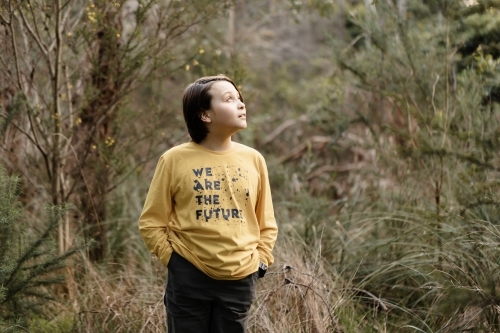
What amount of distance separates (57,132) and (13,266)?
143cm

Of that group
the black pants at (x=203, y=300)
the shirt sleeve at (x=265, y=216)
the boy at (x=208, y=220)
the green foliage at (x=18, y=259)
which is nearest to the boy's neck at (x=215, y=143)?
the boy at (x=208, y=220)

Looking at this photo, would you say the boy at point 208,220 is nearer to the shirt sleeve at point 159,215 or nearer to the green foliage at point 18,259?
the shirt sleeve at point 159,215

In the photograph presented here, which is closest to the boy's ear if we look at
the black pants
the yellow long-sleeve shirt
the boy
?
the boy

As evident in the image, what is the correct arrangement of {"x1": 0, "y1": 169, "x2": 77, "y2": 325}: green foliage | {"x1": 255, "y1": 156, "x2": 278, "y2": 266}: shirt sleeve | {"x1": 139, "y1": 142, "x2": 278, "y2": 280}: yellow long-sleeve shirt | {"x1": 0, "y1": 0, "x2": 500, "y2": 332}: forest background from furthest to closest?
{"x1": 0, "y1": 0, "x2": 500, "y2": 332}: forest background, {"x1": 0, "y1": 169, "x2": 77, "y2": 325}: green foliage, {"x1": 255, "y1": 156, "x2": 278, "y2": 266}: shirt sleeve, {"x1": 139, "y1": 142, "x2": 278, "y2": 280}: yellow long-sleeve shirt

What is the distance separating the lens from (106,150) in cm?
504

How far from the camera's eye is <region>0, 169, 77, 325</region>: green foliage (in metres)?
3.54

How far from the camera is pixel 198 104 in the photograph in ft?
10.3

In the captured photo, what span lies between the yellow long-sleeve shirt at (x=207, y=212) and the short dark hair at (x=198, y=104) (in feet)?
0.25

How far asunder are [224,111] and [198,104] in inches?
5.8

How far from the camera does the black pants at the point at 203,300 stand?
3.03 metres

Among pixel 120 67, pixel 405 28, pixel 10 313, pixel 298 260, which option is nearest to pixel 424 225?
pixel 298 260

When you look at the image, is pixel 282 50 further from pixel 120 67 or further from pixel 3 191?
pixel 3 191

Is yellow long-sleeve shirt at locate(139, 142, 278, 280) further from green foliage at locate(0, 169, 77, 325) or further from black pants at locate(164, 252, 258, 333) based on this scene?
green foliage at locate(0, 169, 77, 325)

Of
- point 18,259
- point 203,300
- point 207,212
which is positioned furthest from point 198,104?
point 18,259
